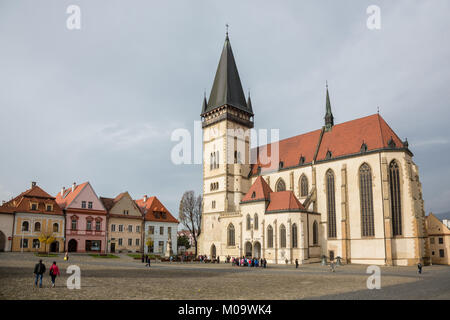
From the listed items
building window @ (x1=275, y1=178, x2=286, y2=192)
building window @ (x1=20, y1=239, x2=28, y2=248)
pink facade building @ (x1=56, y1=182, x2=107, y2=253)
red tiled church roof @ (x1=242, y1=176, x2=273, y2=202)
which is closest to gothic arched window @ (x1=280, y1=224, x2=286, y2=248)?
red tiled church roof @ (x1=242, y1=176, x2=273, y2=202)

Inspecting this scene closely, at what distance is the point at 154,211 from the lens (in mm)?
61906

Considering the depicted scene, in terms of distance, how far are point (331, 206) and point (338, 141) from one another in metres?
8.95

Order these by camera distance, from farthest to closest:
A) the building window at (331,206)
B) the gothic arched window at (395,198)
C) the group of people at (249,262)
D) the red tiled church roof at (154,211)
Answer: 1. the red tiled church roof at (154,211)
2. the building window at (331,206)
3. the gothic arched window at (395,198)
4. the group of people at (249,262)

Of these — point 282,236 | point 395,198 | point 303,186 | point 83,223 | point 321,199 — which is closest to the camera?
point 395,198

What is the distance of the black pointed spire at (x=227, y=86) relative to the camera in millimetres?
57969

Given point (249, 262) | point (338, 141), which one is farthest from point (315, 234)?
point (338, 141)

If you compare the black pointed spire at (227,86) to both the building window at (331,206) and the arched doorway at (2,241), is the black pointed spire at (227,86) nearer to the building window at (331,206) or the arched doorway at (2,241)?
the building window at (331,206)

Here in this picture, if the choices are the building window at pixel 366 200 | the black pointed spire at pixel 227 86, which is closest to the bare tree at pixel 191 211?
the black pointed spire at pixel 227 86

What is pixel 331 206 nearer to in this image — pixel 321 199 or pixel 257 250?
pixel 321 199

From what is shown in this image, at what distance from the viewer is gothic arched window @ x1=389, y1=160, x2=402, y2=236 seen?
1630 inches

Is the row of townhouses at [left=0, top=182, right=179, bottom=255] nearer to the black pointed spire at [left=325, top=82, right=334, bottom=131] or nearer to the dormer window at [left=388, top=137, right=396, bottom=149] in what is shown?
the black pointed spire at [left=325, top=82, right=334, bottom=131]

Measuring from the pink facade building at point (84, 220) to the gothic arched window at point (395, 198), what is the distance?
4005 cm
